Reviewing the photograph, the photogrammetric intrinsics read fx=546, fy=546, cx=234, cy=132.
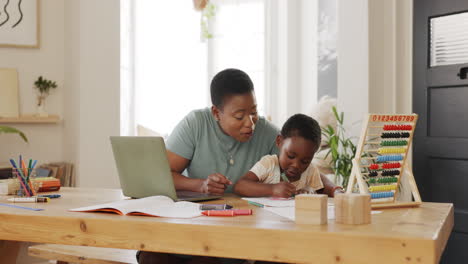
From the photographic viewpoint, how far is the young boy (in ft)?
6.41

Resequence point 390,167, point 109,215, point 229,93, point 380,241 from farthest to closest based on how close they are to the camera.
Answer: point 229,93 < point 390,167 < point 109,215 < point 380,241

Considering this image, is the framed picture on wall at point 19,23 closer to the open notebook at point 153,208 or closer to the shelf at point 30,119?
the shelf at point 30,119

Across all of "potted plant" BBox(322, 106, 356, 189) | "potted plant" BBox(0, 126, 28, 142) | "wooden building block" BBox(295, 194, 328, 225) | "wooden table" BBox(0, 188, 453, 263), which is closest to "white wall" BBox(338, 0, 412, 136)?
"potted plant" BBox(322, 106, 356, 189)

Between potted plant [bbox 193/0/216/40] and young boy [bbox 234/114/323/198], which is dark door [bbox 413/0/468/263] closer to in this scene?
young boy [bbox 234/114/323/198]

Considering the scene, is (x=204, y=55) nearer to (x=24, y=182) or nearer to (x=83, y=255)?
(x=83, y=255)

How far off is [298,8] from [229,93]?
4022 millimetres

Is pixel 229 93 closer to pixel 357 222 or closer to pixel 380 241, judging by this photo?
pixel 357 222

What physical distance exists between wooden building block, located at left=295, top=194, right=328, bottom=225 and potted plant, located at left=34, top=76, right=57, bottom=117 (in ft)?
12.0

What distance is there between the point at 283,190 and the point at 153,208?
0.49m

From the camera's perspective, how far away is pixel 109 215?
1.50m

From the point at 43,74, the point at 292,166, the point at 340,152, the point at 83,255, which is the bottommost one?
the point at 83,255

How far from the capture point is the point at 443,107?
11.9 ft

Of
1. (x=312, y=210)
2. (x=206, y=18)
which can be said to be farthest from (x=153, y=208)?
(x=206, y=18)

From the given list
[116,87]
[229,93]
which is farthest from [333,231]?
[116,87]
